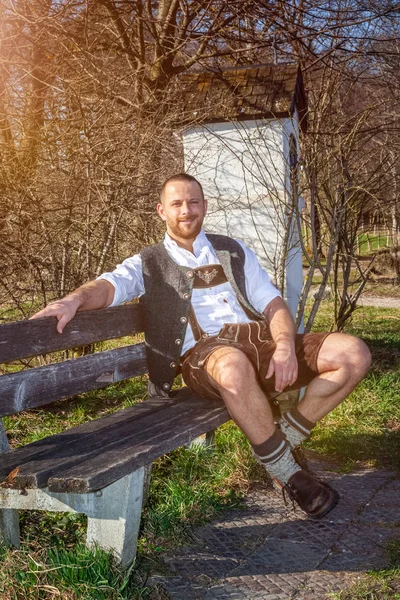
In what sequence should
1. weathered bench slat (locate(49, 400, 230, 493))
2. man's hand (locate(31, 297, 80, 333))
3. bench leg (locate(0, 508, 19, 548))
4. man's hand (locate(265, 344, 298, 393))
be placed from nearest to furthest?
weathered bench slat (locate(49, 400, 230, 493)), bench leg (locate(0, 508, 19, 548)), man's hand (locate(31, 297, 80, 333)), man's hand (locate(265, 344, 298, 393))

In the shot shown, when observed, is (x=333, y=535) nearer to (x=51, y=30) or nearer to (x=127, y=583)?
(x=127, y=583)

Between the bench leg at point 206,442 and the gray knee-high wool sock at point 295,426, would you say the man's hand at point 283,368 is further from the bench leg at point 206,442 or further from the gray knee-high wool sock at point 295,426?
the bench leg at point 206,442

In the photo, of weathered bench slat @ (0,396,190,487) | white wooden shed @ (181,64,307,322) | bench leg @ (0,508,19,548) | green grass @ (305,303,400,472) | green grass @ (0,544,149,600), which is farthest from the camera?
white wooden shed @ (181,64,307,322)

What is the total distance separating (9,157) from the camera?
200 inches

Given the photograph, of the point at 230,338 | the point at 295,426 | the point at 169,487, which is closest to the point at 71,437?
the point at 169,487

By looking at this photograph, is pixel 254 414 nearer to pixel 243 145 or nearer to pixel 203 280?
pixel 203 280

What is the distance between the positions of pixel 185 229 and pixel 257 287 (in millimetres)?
516

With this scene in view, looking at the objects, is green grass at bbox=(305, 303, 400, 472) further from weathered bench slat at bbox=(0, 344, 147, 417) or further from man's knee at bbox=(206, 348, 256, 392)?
weathered bench slat at bbox=(0, 344, 147, 417)

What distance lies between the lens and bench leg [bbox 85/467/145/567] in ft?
8.18

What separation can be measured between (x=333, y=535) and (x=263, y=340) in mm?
1033

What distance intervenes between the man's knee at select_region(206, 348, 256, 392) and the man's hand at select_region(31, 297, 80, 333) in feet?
2.32

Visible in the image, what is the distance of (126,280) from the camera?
3.48m

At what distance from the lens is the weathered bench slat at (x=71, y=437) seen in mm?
2559

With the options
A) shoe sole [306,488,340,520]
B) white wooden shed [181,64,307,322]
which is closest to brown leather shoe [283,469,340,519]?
shoe sole [306,488,340,520]
